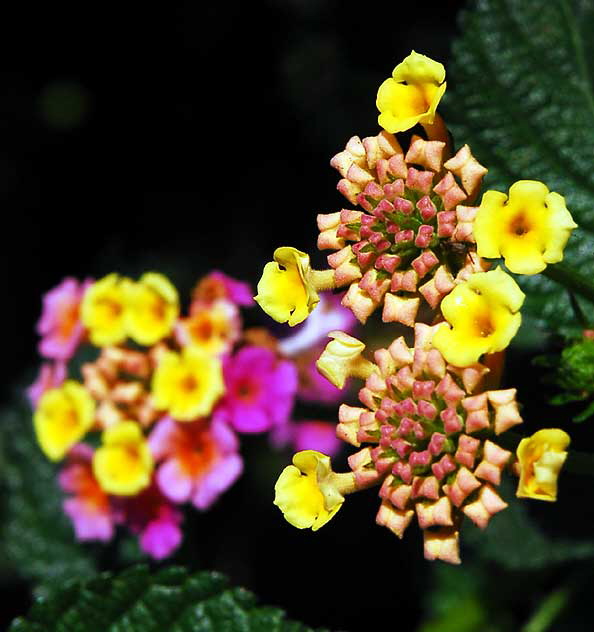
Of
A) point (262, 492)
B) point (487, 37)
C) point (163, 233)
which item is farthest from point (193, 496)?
point (163, 233)

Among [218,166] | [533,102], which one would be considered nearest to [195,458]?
[533,102]

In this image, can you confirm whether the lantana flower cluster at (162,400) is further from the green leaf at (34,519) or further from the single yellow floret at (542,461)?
the single yellow floret at (542,461)

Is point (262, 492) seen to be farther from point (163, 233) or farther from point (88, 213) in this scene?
point (88, 213)

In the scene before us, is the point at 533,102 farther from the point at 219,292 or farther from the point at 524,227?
the point at 219,292

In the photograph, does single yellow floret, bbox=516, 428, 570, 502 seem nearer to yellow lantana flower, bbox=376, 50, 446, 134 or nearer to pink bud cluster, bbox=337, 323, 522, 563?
pink bud cluster, bbox=337, 323, 522, 563

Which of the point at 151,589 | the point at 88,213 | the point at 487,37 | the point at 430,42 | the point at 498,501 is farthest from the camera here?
the point at 88,213

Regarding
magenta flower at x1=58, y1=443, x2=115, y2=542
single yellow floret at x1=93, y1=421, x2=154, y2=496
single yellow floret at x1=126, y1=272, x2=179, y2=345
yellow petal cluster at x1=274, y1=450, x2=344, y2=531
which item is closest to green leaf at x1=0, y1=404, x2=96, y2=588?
magenta flower at x1=58, y1=443, x2=115, y2=542
